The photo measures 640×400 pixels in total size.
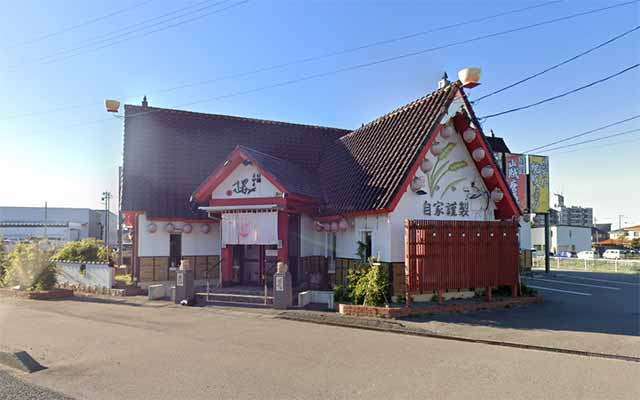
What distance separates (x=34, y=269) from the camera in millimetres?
17156

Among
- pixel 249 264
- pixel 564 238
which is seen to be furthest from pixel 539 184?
pixel 564 238

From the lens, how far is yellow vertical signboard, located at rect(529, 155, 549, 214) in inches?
930

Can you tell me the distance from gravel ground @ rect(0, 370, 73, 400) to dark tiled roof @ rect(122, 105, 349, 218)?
10.9 meters

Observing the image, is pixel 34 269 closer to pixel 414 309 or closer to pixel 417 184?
pixel 414 309

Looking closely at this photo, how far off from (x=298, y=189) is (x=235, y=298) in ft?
13.9

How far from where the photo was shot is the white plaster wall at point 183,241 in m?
17.2

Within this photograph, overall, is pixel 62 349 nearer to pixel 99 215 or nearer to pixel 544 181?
pixel 544 181

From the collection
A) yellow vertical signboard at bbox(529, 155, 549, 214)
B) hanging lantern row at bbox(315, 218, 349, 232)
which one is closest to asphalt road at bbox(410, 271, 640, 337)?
hanging lantern row at bbox(315, 218, 349, 232)

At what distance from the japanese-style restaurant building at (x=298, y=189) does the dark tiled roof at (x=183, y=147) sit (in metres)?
0.05

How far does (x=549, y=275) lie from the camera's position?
77.8ft

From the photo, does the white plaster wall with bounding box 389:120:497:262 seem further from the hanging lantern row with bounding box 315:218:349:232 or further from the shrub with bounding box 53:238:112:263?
the shrub with bounding box 53:238:112:263

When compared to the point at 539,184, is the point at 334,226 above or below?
below

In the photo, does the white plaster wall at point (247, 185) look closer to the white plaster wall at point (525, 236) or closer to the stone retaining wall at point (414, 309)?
the stone retaining wall at point (414, 309)

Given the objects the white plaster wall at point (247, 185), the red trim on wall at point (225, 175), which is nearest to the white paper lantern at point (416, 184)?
the red trim on wall at point (225, 175)
